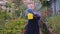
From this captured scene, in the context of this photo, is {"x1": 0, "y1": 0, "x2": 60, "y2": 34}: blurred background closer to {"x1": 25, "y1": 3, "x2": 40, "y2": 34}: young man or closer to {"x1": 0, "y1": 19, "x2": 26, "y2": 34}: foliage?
{"x1": 0, "y1": 19, "x2": 26, "y2": 34}: foliage

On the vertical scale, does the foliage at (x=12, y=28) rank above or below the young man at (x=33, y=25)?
below

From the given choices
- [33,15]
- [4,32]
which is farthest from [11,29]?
[33,15]

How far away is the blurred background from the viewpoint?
3879 mm

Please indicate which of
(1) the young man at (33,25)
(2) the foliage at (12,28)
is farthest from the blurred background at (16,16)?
(1) the young man at (33,25)

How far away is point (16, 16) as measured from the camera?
15.7 feet

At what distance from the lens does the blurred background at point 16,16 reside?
388 cm

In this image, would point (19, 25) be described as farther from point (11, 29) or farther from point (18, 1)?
point (18, 1)

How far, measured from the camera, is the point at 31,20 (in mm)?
2629

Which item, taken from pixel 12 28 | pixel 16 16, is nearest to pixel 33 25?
pixel 12 28

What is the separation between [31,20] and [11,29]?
1.31m

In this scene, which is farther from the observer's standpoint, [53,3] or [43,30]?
[53,3]

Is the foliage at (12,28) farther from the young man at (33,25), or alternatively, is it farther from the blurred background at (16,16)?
the young man at (33,25)

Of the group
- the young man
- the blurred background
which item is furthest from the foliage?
the young man

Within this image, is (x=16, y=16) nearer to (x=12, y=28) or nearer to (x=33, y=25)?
(x=12, y=28)
